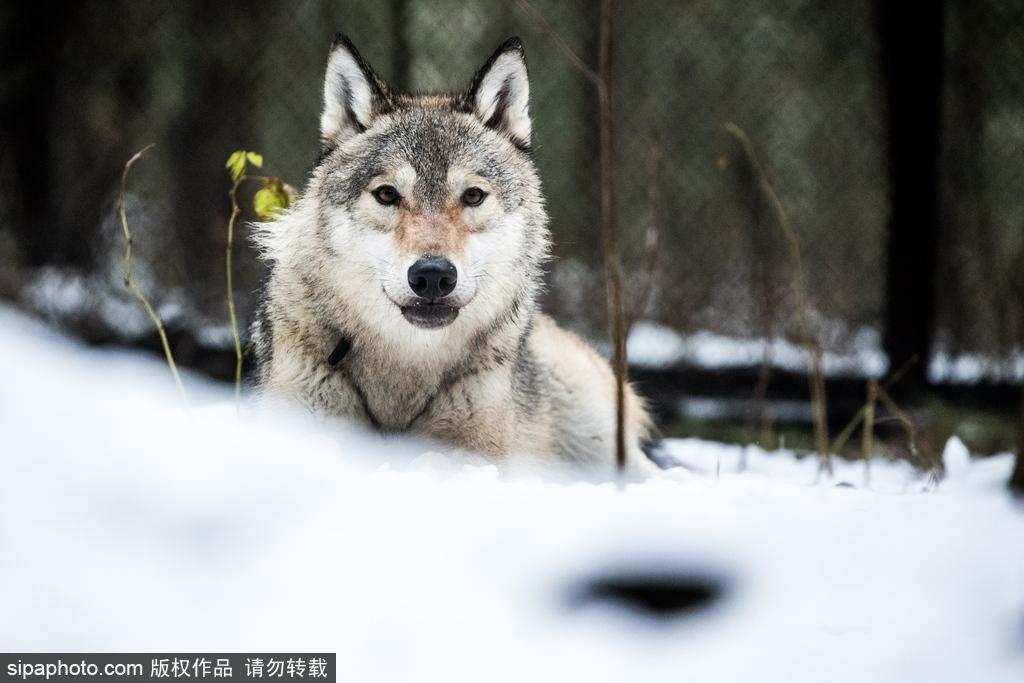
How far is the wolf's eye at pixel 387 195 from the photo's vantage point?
264 centimetres

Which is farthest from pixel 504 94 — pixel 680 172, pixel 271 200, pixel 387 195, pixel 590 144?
pixel 680 172

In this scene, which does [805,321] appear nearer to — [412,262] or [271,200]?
[412,262]

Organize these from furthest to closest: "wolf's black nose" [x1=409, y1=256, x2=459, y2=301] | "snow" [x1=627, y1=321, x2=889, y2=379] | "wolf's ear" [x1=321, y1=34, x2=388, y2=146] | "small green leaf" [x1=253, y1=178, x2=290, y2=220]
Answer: "snow" [x1=627, y1=321, x2=889, y2=379] → "small green leaf" [x1=253, y1=178, x2=290, y2=220] → "wolf's ear" [x1=321, y1=34, x2=388, y2=146] → "wolf's black nose" [x1=409, y1=256, x2=459, y2=301]

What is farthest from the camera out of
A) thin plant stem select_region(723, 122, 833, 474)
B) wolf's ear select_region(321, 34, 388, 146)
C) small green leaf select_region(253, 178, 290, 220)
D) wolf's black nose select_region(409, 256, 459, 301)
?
small green leaf select_region(253, 178, 290, 220)

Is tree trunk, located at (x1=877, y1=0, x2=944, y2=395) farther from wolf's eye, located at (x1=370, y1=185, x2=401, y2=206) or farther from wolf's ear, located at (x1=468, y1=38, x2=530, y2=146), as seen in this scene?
wolf's eye, located at (x1=370, y1=185, x2=401, y2=206)

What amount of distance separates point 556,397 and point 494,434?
34.4 inches

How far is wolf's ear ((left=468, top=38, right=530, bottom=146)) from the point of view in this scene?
285cm

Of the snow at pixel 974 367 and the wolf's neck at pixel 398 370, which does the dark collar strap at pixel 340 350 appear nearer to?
the wolf's neck at pixel 398 370

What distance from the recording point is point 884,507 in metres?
1.70

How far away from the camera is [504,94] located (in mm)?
2941

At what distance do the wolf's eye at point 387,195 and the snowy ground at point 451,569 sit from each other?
3.62 ft

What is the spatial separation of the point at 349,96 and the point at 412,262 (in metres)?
0.76

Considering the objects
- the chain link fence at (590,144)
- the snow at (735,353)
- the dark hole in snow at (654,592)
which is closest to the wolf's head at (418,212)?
the dark hole in snow at (654,592)

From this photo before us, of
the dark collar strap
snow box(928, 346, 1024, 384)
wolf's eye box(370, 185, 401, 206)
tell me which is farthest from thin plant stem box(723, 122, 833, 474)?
the dark collar strap
